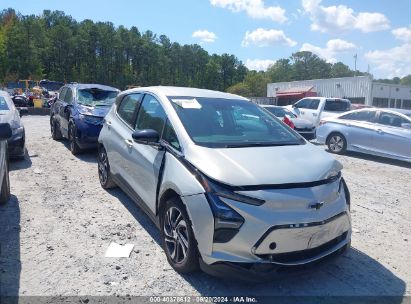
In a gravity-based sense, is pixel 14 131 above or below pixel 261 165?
below

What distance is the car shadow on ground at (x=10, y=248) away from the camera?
11.2 ft

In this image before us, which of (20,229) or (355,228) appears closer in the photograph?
(20,229)

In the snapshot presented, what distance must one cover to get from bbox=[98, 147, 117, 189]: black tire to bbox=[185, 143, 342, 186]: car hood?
2.70 metres

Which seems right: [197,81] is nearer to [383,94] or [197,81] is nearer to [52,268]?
[383,94]

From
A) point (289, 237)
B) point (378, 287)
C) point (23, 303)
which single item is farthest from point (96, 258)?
point (378, 287)

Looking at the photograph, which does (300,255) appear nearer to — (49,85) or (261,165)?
(261,165)

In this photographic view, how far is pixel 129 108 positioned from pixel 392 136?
26.2 feet

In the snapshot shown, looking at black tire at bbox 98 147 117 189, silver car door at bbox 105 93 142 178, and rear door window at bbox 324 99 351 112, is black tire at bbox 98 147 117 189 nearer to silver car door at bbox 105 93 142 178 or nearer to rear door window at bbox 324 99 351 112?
silver car door at bbox 105 93 142 178

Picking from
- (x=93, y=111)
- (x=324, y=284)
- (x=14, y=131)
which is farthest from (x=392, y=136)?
(x=14, y=131)

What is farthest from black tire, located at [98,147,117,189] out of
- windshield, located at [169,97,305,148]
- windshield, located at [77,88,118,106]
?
windshield, located at [77,88,118,106]

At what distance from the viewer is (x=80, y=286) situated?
3457 mm

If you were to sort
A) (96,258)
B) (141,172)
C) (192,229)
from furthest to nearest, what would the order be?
1. (141,172)
2. (96,258)
3. (192,229)

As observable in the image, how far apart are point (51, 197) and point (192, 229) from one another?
11.5ft

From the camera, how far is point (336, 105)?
1598 centimetres
